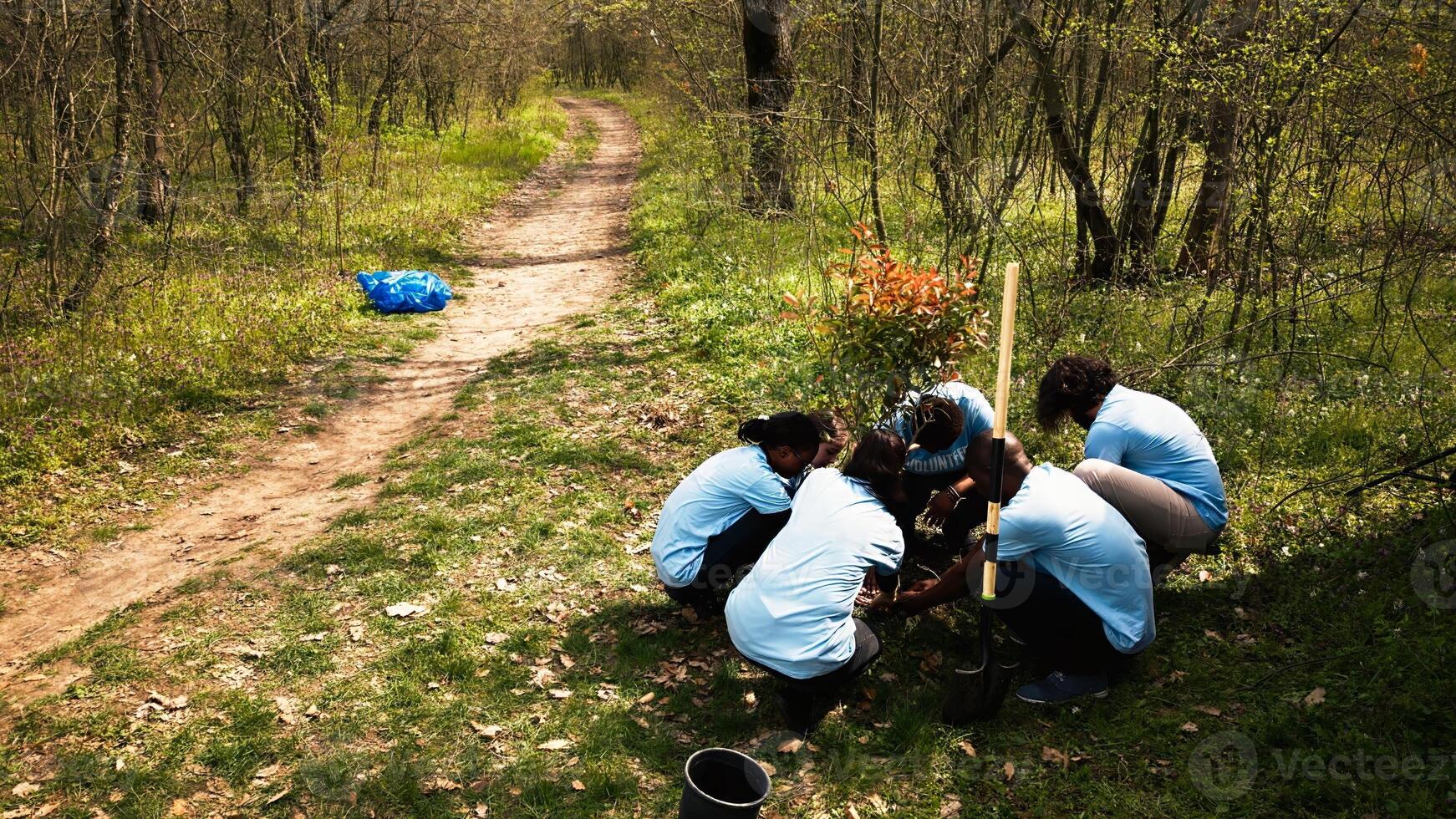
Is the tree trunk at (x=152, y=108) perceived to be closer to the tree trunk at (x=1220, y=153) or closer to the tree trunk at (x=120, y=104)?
the tree trunk at (x=120, y=104)

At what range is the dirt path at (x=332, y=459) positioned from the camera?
16.6ft

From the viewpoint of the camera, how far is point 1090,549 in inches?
151

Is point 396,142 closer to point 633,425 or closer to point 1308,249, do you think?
point 633,425

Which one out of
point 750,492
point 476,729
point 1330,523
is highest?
point 750,492

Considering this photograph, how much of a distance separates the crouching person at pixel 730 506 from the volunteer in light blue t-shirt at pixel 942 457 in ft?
1.89

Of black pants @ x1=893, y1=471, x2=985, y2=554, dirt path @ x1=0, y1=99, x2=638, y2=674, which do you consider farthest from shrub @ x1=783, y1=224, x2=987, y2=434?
dirt path @ x1=0, y1=99, x2=638, y2=674

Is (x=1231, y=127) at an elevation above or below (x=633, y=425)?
above

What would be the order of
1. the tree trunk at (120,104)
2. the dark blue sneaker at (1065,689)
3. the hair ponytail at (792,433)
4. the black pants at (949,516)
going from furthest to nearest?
the tree trunk at (120,104), the black pants at (949,516), the hair ponytail at (792,433), the dark blue sneaker at (1065,689)

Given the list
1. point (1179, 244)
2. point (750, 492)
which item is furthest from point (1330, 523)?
point (1179, 244)

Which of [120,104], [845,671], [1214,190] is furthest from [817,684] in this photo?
[120,104]

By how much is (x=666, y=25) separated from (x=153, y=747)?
1463cm

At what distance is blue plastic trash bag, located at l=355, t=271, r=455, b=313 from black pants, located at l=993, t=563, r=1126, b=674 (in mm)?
8293

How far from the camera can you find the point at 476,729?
13.3 feet

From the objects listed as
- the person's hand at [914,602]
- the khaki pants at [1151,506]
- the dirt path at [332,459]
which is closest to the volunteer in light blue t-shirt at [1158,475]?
the khaki pants at [1151,506]
